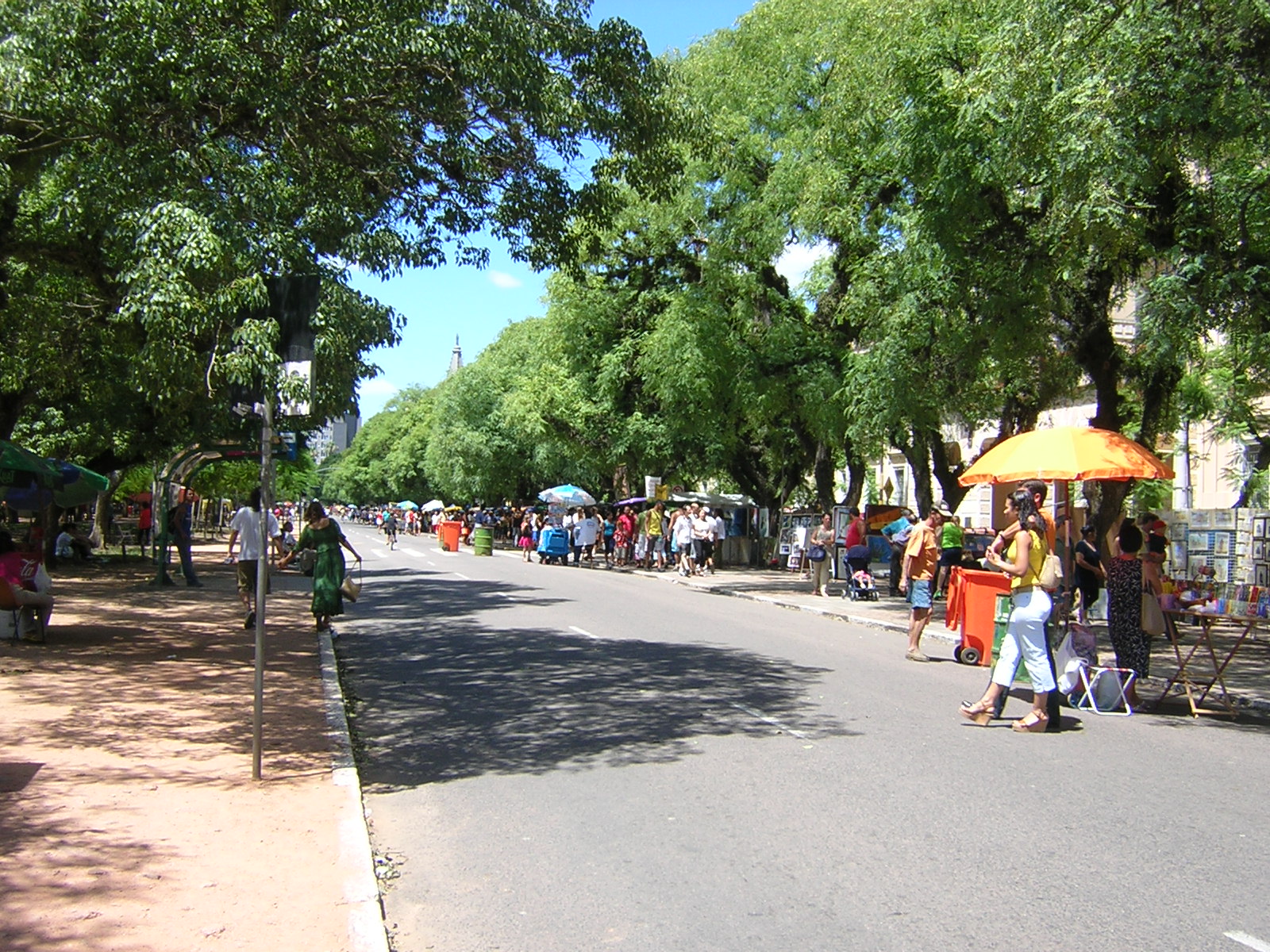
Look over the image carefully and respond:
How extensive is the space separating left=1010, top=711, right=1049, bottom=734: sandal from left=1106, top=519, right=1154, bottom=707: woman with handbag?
1879mm

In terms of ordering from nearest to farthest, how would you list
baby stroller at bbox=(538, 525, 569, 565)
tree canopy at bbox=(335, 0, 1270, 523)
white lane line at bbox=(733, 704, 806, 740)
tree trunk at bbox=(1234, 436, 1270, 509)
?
white lane line at bbox=(733, 704, 806, 740) → tree canopy at bbox=(335, 0, 1270, 523) → tree trunk at bbox=(1234, 436, 1270, 509) → baby stroller at bbox=(538, 525, 569, 565)

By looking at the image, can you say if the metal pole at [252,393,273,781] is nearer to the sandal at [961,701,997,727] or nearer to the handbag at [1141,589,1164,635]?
the sandal at [961,701,997,727]

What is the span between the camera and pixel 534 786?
7.07m

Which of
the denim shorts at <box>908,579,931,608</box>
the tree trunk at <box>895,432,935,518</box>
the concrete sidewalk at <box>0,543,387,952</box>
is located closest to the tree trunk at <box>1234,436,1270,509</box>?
the tree trunk at <box>895,432,935,518</box>

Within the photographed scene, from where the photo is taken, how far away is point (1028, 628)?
898 centimetres

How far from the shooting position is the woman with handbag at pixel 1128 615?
10477 mm

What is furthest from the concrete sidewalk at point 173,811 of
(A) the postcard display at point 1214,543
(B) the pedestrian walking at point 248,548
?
(A) the postcard display at point 1214,543

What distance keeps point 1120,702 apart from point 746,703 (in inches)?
135

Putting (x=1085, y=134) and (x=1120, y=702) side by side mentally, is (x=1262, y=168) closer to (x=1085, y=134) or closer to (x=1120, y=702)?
(x=1085, y=134)

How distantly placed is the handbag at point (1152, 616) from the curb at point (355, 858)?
7.09 m

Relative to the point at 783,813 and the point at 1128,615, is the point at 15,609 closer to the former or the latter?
the point at 783,813

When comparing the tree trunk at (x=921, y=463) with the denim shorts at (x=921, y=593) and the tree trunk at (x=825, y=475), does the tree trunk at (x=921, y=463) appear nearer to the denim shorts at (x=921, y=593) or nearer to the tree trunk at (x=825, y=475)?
the tree trunk at (x=825, y=475)

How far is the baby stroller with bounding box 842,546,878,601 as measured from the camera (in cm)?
2134

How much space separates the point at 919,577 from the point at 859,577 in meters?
8.12
